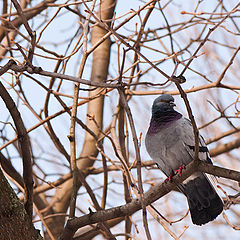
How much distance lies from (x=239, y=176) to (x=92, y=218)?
1.12 metres

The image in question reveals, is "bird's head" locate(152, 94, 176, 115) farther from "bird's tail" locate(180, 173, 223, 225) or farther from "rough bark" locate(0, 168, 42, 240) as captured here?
"rough bark" locate(0, 168, 42, 240)

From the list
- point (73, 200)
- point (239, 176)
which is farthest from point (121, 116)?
point (239, 176)

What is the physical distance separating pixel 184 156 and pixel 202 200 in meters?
0.54

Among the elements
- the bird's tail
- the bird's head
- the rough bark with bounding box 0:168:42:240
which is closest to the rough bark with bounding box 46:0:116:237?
the bird's head

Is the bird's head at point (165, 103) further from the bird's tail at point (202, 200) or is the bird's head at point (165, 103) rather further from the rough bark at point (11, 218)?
the rough bark at point (11, 218)

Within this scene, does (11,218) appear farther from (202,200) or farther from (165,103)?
(165,103)

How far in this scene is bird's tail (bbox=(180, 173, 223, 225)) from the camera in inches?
159

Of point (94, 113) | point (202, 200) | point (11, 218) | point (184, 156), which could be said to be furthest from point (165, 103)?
point (11, 218)

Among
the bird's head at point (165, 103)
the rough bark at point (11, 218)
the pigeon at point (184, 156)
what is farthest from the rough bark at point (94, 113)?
the rough bark at point (11, 218)

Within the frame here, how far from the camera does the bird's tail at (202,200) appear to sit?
4.05m

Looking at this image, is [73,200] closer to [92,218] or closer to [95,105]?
[92,218]

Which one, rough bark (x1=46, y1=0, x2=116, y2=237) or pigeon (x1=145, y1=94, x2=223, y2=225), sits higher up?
rough bark (x1=46, y1=0, x2=116, y2=237)

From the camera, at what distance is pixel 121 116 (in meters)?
4.55

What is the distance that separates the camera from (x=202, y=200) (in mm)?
4160
